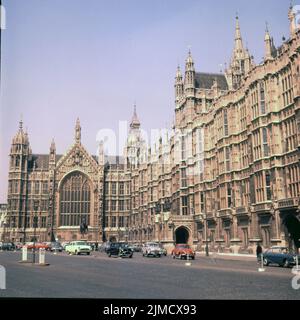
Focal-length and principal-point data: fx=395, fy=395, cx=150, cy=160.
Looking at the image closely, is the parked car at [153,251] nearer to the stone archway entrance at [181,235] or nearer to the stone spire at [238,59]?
the stone archway entrance at [181,235]

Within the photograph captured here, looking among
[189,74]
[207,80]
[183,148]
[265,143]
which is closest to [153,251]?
[265,143]

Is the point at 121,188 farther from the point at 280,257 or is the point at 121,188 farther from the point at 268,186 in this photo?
the point at 280,257

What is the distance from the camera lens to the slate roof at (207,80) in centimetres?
7494

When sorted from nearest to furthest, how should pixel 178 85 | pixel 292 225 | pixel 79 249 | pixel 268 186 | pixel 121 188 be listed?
pixel 292 225 < pixel 268 186 < pixel 79 249 < pixel 178 85 < pixel 121 188

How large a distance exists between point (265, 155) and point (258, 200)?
4.92m

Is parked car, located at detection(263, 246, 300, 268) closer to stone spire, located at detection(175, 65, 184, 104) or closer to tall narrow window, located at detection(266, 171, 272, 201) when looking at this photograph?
tall narrow window, located at detection(266, 171, 272, 201)

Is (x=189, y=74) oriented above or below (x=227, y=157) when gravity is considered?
above

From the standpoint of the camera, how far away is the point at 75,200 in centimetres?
10356

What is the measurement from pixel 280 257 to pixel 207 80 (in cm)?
5305

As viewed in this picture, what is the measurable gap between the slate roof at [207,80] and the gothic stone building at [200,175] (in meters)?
0.31

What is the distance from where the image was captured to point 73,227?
10031 centimetres

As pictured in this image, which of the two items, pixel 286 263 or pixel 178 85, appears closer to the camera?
pixel 286 263

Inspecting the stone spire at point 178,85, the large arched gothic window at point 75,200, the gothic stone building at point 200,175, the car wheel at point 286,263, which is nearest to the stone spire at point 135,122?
the gothic stone building at point 200,175

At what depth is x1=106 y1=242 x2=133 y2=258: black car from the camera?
4284 centimetres
